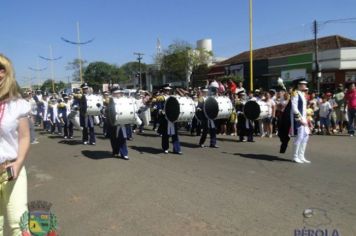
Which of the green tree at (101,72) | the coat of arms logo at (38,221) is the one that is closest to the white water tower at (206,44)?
the green tree at (101,72)

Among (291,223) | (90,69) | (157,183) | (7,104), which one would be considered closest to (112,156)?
(157,183)

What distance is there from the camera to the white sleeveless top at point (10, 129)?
3.65 meters

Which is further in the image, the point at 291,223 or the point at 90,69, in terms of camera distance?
the point at 90,69

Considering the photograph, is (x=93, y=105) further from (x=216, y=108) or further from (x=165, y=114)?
(x=216, y=108)

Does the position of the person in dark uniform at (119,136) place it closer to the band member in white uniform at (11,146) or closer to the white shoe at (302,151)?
the white shoe at (302,151)

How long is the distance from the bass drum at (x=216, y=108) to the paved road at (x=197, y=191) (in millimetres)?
1117

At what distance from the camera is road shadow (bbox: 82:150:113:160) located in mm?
11695

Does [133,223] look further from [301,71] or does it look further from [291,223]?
[301,71]

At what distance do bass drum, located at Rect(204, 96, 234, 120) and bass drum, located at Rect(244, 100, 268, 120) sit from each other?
5.49 ft

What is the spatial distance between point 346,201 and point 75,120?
12146 mm

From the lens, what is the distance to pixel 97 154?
12.3 meters

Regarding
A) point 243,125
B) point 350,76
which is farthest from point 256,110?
point 350,76

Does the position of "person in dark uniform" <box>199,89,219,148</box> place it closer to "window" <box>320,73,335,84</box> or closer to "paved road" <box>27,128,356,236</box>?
"paved road" <box>27,128,356,236</box>

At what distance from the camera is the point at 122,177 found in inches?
348
